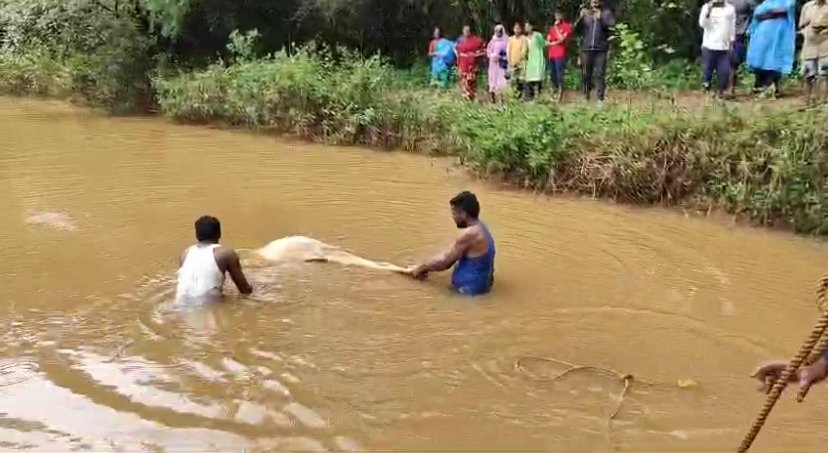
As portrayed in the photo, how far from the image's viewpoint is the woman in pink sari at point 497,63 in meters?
16.3

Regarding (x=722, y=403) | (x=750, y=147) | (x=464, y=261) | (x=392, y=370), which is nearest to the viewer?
(x=722, y=403)

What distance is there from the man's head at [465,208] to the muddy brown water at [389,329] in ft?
2.09

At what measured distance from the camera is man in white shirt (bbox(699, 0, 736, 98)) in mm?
13609

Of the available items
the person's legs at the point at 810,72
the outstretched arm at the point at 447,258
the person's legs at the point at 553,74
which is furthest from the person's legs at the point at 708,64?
the outstretched arm at the point at 447,258

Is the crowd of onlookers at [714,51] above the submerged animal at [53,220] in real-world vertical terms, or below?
above

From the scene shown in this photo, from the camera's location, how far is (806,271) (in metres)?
8.59

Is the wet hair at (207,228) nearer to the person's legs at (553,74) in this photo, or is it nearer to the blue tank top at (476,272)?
the blue tank top at (476,272)

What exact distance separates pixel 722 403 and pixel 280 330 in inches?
127

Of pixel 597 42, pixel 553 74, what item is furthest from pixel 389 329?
pixel 553 74

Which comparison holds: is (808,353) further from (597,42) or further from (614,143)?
(597,42)

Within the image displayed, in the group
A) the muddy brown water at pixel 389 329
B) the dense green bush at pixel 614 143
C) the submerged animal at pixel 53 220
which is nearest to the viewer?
the muddy brown water at pixel 389 329

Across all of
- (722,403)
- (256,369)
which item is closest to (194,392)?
(256,369)

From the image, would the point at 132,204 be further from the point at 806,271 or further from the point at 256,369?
the point at 806,271

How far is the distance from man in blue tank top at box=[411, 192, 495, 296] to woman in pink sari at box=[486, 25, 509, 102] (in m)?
8.80
